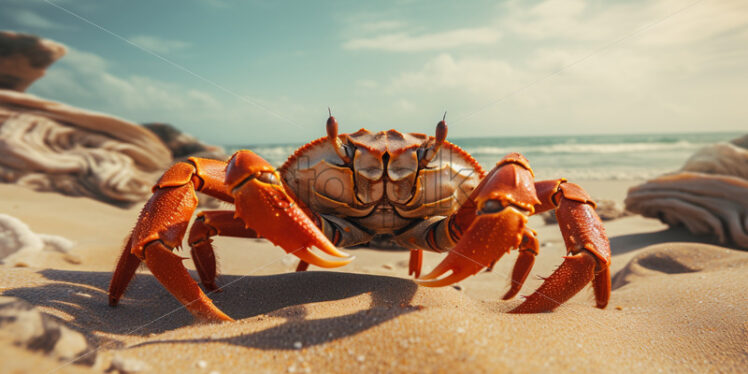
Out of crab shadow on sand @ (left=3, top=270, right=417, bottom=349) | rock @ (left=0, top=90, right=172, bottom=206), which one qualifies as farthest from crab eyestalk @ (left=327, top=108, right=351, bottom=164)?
rock @ (left=0, top=90, right=172, bottom=206)

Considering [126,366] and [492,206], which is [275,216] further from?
[492,206]

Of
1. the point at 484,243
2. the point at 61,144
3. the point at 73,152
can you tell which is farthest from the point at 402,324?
the point at 61,144

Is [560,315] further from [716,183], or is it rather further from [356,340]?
[716,183]

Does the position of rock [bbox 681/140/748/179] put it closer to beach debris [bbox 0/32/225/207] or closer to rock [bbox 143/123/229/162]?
beach debris [bbox 0/32/225/207]

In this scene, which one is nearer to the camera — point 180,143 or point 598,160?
point 180,143

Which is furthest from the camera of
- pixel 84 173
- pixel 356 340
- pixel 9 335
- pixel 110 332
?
pixel 84 173

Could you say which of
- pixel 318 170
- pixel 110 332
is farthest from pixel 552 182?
pixel 110 332
